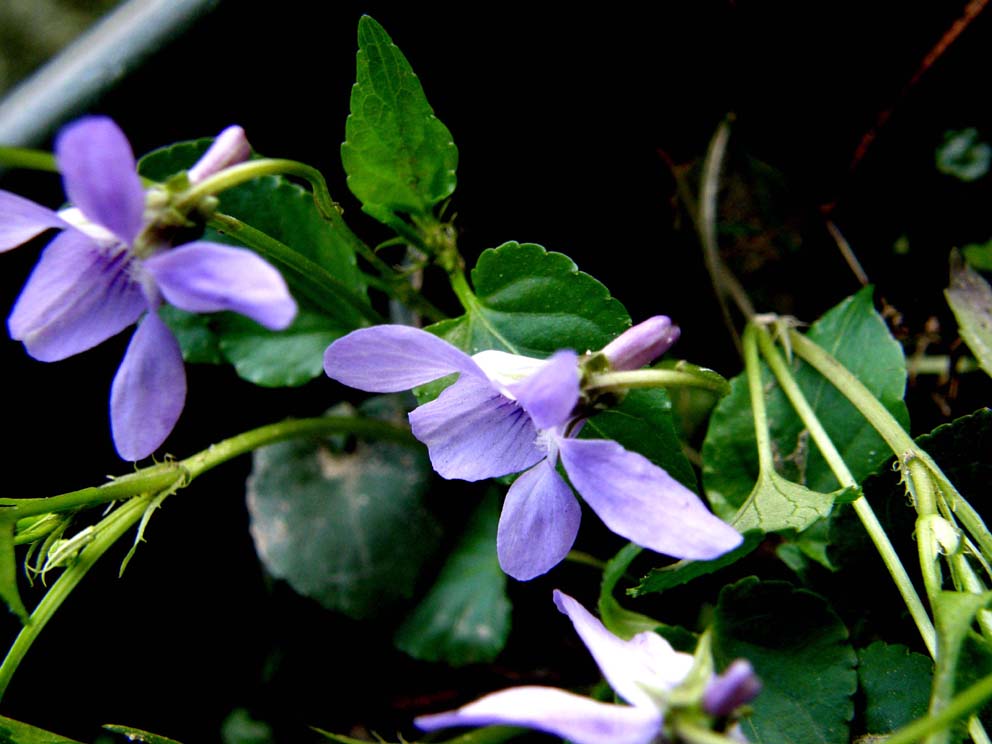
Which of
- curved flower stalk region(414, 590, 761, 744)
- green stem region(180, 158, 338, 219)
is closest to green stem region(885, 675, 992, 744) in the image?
curved flower stalk region(414, 590, 761, 744)

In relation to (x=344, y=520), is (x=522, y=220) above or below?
above

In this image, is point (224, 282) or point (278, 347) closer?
point (224, 282)

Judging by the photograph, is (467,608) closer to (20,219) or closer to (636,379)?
(636,379)

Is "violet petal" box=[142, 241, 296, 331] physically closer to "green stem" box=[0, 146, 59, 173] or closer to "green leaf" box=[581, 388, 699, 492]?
"green stem" box=[0, 146, 59, 173]

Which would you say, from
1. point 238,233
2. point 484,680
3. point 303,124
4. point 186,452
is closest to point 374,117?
point 238,233

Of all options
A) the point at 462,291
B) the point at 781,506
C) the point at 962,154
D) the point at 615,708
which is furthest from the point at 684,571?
the point at 962,154

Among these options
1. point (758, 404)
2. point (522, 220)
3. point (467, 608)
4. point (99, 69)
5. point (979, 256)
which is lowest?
point (467, 608)

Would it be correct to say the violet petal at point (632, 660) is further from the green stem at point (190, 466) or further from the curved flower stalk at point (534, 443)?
the green stem at point (190, 466)
